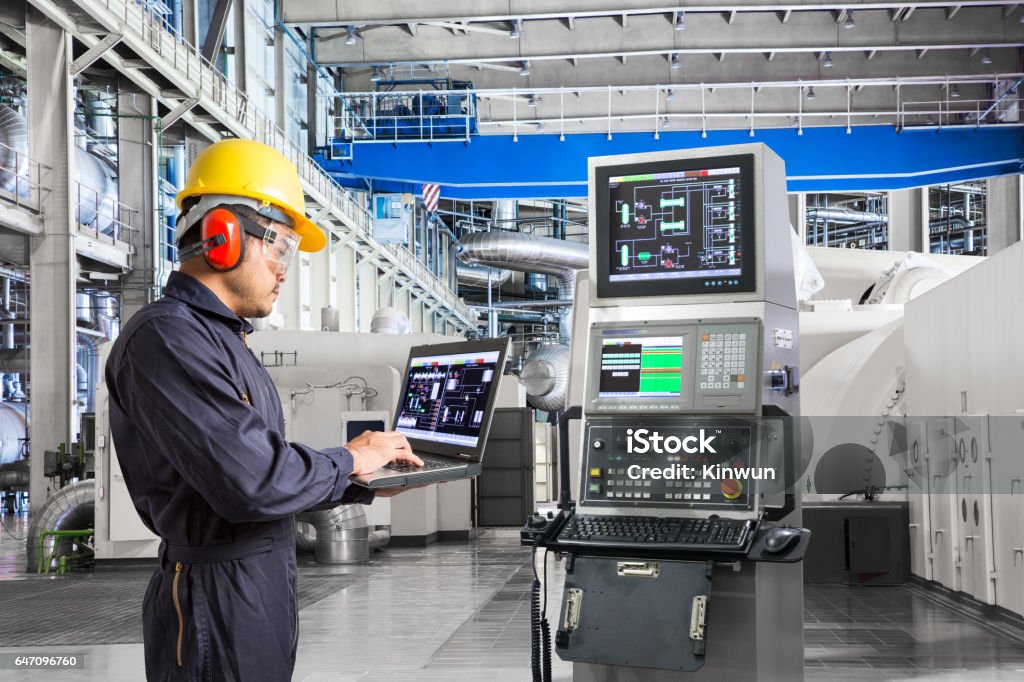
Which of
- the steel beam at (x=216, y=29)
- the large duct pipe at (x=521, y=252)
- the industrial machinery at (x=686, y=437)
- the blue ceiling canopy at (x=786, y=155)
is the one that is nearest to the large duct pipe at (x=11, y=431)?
the steel beam at (x=216, y=29)

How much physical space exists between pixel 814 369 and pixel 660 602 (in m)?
6.51

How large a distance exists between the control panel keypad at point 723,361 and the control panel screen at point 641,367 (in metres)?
0.08

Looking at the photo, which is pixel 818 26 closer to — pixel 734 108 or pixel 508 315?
pixel 734 108

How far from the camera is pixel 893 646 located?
5.88m

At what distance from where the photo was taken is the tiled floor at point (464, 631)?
5.43 metres

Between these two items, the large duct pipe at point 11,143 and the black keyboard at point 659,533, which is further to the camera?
the large duct pipe at point 11,143

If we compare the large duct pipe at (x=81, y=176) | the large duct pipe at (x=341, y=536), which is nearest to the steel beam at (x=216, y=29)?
the large duct pipe at (x=81, y=176)

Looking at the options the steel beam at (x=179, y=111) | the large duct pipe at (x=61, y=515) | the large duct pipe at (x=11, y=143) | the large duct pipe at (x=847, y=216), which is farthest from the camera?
the large duct pipe at (x=847, y=216)

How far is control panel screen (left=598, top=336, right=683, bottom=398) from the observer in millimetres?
3398

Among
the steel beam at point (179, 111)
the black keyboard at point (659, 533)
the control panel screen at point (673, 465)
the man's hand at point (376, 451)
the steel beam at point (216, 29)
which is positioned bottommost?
the black keyboard at point (659, 533)

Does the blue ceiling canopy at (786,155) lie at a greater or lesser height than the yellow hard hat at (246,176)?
greater

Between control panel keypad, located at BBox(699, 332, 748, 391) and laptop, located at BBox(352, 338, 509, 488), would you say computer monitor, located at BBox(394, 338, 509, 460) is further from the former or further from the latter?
control panel keypad, located at BBox(699, 332, 748, 391)

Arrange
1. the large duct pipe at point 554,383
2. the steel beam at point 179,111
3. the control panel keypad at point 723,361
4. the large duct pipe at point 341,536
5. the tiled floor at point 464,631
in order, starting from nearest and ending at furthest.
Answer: the control panel keypad at point 723,361
the tiled floor at point 464,631
the large duct pipe at point 341,536
the steel beam at point 179,111
the large duct pipe at point 554,383

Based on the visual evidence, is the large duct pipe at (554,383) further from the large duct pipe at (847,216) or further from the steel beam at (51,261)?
the large duct pipe at (847,216)
